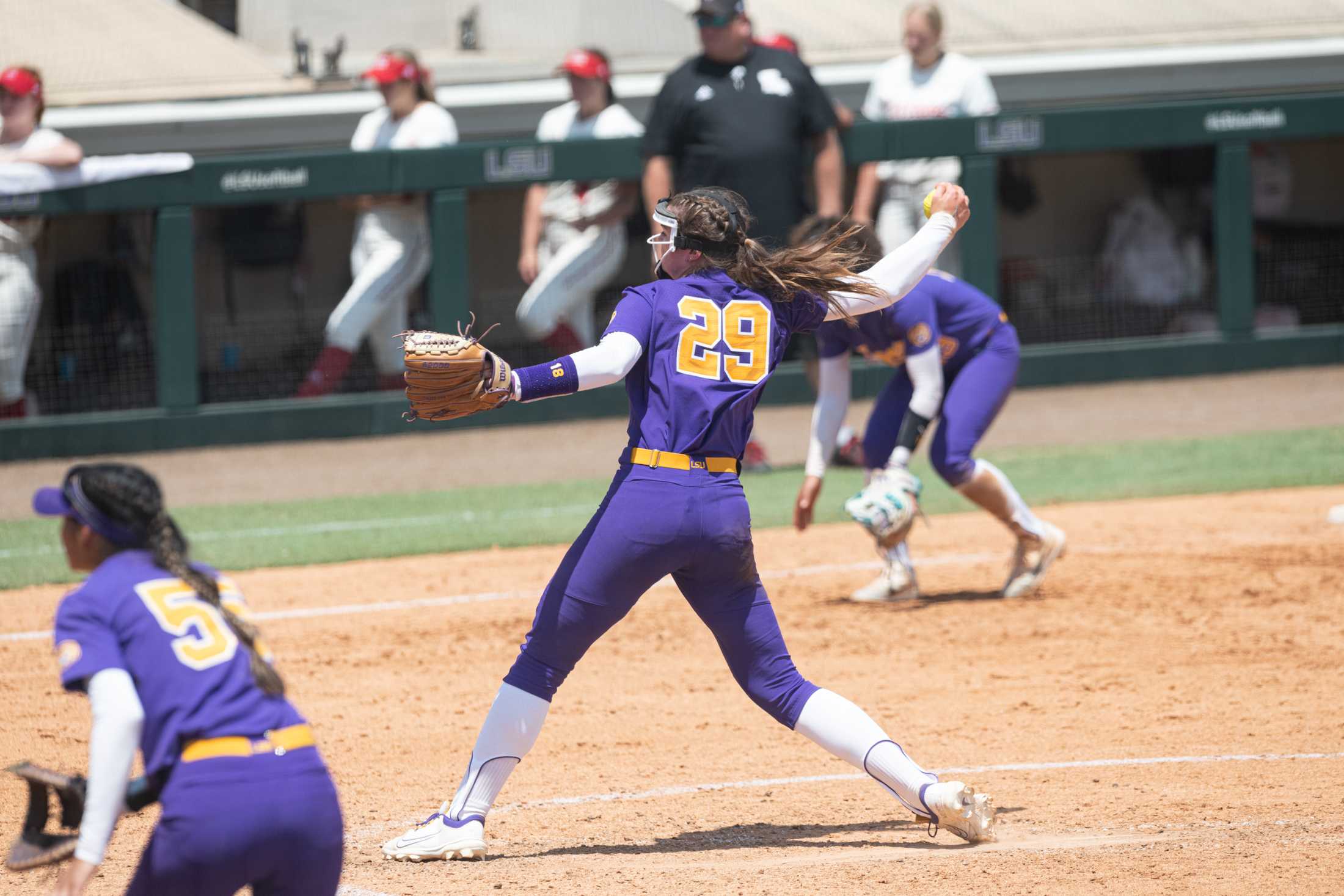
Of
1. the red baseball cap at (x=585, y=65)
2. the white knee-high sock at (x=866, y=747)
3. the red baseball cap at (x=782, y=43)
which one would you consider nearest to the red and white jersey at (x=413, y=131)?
the red baseball cap at (x=585, y=65)

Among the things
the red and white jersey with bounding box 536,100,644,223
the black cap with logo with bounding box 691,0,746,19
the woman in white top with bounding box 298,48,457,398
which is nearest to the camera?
the black cap with logo with bounding box 691,0,746,19

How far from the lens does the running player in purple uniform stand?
686 cm

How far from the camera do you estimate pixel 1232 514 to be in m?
8.98

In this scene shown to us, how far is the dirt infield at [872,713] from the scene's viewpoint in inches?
167

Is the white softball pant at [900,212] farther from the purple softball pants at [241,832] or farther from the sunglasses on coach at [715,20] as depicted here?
the purple softball pants at [241,832]

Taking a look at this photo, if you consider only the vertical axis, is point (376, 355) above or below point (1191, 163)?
below

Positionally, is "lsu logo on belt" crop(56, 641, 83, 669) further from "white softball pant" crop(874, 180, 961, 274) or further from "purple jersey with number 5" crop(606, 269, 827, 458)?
"white softball pant" crop(874, 180, 961, 274)

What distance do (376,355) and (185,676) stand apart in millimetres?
8639

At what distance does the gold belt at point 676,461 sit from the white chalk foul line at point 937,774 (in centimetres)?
120

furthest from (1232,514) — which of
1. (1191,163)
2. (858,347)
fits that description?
(1191,163)

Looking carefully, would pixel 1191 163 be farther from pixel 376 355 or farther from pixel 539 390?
pixel 539 390

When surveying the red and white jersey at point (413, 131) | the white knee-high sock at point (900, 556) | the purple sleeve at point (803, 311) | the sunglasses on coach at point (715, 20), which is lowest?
the white knee-high sock at point (900, 556)

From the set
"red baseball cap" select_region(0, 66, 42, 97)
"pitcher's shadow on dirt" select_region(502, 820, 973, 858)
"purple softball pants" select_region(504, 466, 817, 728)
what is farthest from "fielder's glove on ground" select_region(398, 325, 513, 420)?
"red baseball cap" select_region(0, 66, 42, 97)

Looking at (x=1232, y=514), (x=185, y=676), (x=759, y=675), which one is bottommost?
(x=1232, y=514)
